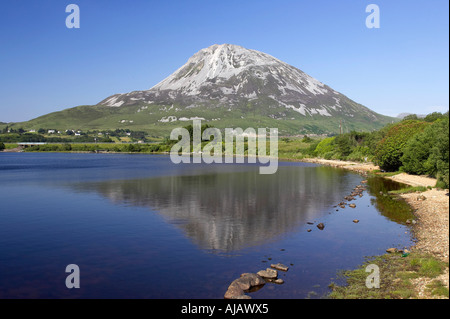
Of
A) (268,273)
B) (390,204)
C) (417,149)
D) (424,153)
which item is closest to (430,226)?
(390,204)

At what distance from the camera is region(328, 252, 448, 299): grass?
931 inches

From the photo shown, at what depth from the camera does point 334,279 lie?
27.7 meters

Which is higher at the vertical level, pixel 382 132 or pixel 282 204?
pixel 382 132

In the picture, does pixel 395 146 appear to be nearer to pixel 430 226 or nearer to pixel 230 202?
pixel 230 202

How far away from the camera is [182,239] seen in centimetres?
4053

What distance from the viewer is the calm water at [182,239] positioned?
2753 cm

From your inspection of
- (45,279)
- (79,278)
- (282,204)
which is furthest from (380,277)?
(282,204)

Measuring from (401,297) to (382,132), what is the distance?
124533 mm

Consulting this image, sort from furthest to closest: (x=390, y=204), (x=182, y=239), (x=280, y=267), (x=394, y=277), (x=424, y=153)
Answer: (x=424, y=153)
(x=390, y=204)
(x=182, y=239)
(x=280, y=267)
(x=394, y=277)

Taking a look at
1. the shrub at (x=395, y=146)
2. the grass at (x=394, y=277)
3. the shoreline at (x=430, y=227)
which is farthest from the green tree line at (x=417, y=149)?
the grass at (x=394, y=277)

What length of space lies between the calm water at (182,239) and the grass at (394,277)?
151cm

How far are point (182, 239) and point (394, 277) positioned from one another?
22.3 meters

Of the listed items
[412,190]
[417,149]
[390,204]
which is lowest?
[390,204]
